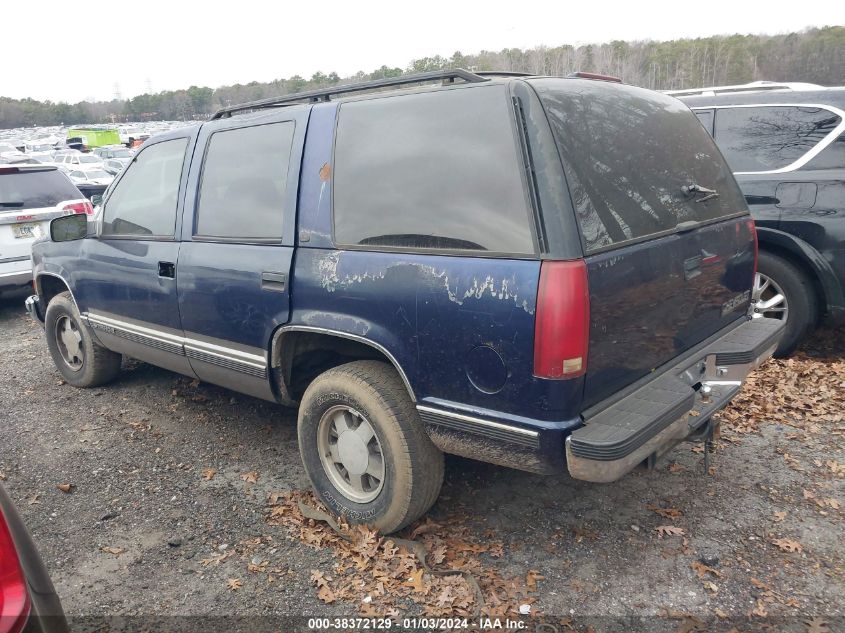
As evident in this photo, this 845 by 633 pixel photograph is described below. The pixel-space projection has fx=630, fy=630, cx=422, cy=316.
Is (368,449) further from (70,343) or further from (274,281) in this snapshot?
(70,343)

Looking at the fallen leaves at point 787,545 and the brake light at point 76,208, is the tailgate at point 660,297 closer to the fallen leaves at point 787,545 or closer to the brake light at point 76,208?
the fallen leaves at point 787,545

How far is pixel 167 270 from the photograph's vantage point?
155 inches

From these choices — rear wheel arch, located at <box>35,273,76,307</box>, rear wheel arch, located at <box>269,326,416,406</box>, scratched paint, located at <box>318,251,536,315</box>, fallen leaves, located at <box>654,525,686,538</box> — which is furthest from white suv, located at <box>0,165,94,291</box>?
A: fallen leaves, located at <box>654,525,686,538</box>

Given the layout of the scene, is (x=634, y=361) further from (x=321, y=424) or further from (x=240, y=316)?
(x=240, y=316)

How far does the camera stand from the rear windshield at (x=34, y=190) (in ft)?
25.0

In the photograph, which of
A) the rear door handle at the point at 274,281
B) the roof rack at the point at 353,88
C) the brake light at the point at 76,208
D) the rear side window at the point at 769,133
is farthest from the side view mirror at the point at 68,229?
the rear side window at the point at 769,133

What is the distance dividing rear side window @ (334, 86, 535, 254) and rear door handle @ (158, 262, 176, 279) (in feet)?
4.49

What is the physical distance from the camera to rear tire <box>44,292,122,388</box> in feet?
16.7

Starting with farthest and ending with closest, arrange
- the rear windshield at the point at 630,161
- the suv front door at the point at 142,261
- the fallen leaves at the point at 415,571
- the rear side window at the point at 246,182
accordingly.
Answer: the suv front door at the point at 142,261 → the rear side window at the point at 246,182 → the fallen leaves at the point at 415,571 → the rear windshield at the point at 630,161

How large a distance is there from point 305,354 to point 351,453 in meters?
0.64

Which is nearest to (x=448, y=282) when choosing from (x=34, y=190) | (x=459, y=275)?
(x=459, y=275)

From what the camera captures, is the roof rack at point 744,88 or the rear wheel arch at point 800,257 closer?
the rear wheel arch at point 800,257

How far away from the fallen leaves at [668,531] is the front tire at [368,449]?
112cm

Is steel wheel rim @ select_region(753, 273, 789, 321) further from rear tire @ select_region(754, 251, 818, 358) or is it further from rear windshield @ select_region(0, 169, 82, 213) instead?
rear windshield @ select_region(0, 169, 82, 213)
